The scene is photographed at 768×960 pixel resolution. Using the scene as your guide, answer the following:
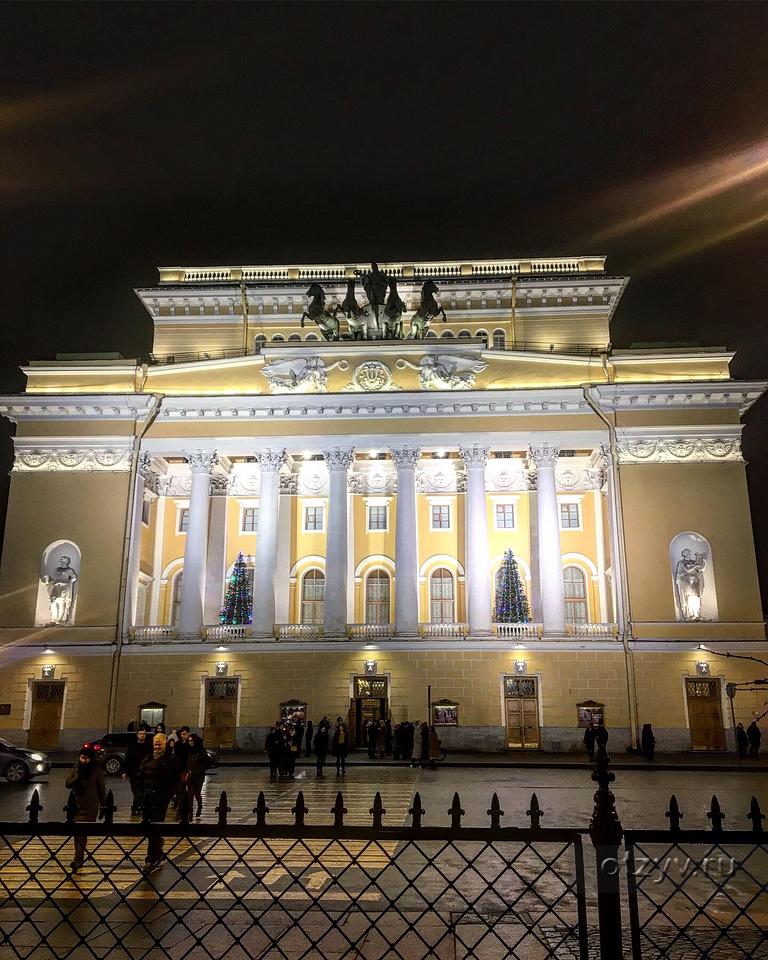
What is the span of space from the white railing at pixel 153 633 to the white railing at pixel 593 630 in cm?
1602

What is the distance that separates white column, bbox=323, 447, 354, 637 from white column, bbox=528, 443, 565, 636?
26.1ft

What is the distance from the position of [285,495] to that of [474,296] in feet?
45.5

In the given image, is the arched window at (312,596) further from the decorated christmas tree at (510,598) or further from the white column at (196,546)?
the decorated christmas tree at (510,598)

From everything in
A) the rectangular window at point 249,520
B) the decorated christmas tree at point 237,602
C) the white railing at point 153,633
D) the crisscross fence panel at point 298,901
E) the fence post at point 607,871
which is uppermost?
the rectangular window at point 249,520

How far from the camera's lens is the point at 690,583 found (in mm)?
32594

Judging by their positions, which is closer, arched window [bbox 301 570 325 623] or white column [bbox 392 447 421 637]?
white column [bbox 392 447 421 637]

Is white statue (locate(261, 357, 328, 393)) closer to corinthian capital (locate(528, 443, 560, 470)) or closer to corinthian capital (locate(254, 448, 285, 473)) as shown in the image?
corinthian capital (locate(254, 448, 285, 473))

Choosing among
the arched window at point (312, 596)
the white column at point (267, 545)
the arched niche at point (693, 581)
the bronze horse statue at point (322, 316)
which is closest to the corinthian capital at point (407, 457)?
the white column at point (267, 545)

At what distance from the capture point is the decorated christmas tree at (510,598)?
33.4 metres

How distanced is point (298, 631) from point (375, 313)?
46.8ft

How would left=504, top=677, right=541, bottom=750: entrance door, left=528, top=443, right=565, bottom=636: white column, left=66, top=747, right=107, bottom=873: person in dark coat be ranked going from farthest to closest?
left=528, top=443, right=565, bottom=636: white column
left=504, top=677, right=541, bottom=750: entrance door
left=66, top=747, right=107, bottom=873: person in dark coat

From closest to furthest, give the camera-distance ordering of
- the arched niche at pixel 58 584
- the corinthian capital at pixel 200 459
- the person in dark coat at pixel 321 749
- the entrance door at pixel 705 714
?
the person in dark coat at pixel 321 749, the entrance door at pixel 705 714, the arched niche at pixel 58 584, the corinthian capital at pixel 200 459

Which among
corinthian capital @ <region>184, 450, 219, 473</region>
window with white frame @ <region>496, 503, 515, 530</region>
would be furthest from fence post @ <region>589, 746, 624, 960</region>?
window with white frame @ <region>496, 503, 515, 530</region>

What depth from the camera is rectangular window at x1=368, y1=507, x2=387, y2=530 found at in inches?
1554
